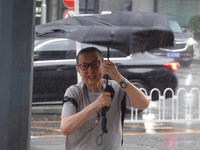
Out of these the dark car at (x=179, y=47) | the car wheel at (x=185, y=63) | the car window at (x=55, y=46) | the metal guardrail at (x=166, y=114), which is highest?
the car window at (x=55, y=46)

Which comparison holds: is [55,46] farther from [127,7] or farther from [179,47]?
[127,7]

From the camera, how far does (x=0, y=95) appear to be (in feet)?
11.4

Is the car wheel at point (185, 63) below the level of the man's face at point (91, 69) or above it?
below

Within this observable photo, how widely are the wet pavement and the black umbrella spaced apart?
199 inches

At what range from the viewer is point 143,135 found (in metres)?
10.2

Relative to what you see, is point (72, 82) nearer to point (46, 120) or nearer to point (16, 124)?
point (46, 120)

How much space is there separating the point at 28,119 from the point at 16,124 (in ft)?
0.28

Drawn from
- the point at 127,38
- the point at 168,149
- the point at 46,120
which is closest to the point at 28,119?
the point at 127,38

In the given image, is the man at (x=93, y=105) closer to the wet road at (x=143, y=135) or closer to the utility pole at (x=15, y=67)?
the utility pole at (x=15, y=67)

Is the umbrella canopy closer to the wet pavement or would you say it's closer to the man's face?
the man's face

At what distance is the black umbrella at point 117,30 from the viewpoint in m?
3.77

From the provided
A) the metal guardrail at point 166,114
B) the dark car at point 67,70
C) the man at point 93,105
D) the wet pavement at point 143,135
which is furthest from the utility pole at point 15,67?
the dark car at point 67,70

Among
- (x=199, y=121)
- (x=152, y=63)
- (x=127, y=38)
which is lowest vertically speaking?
(x=199, y=121)

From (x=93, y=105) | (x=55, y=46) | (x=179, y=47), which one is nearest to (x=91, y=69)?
(x=93, y=105)
